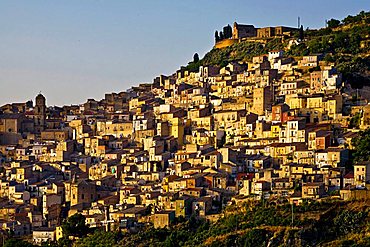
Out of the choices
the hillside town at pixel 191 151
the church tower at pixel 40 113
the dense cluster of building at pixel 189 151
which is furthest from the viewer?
the church tower at pixel 40 113

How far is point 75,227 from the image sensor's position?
27250 millimetres

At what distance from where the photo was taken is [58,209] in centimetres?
3023

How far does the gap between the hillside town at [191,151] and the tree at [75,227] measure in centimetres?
51

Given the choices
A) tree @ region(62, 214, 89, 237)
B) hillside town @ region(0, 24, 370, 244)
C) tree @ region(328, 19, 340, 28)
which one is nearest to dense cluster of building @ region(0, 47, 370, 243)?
hillside town @ region(0, 24, 370, 244)

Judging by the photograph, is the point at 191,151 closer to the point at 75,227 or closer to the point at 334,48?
the point at 75,227

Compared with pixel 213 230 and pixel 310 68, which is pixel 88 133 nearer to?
pixel 310 68

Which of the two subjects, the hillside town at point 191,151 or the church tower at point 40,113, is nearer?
the hillside town at point 191,151

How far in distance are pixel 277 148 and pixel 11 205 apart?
932 centimetres

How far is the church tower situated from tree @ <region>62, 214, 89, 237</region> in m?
12.4

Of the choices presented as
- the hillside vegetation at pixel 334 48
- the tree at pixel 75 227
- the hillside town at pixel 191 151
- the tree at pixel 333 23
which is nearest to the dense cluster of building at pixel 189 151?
the hillside town at pixel 191 151

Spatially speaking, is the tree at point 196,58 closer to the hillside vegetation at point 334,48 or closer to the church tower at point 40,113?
the hillside vegetation at point 334,48

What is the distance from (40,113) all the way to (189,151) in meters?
11.4

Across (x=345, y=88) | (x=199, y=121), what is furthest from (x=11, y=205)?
(x=345, y=88)

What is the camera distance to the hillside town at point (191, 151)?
26.7 m
